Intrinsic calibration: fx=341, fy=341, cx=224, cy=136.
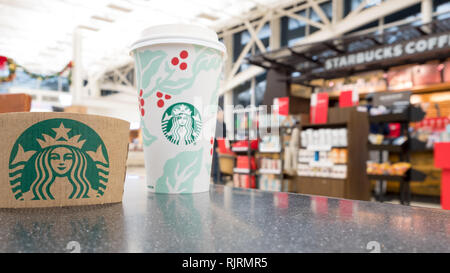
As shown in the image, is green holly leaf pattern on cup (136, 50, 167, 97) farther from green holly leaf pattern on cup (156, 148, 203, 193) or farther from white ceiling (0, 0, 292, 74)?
white ceiling (0, 0, 292, 74)

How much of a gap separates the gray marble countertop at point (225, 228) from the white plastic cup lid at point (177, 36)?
409 millimetres

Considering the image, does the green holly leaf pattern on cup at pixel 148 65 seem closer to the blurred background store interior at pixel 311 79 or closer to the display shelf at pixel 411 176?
the blurred background store interior at pixel 311 79

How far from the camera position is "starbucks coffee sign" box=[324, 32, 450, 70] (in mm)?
5675

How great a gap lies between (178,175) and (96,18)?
10.7 metres

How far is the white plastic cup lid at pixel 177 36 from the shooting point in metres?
0.83

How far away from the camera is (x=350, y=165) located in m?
4.93

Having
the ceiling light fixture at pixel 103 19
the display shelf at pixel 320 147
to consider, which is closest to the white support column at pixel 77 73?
the ceiling light fixture at pixel 103 19

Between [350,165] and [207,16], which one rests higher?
[207,16]

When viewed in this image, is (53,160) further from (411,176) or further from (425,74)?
(425,74)

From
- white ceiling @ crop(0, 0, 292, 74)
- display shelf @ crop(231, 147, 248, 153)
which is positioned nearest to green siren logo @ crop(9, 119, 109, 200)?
display shelf @ crop(231, 147, 248, 153)

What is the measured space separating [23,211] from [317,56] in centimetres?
741

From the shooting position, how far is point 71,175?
22.9 inches

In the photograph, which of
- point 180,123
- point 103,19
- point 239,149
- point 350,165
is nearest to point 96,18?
point 103,19
